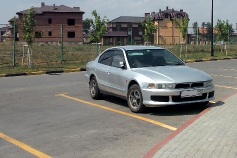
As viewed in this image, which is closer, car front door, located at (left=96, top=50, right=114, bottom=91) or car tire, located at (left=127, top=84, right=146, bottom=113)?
car tire, located at (left=127, top=84, right=146, bottom=113)

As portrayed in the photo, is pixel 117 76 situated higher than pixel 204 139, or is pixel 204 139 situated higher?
pixel 117 76

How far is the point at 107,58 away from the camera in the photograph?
9.91 m

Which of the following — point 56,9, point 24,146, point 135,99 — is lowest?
point 24,146

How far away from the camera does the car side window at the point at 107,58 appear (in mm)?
9711

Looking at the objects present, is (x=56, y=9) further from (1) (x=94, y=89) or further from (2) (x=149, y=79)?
(2) (x=149, y=79)

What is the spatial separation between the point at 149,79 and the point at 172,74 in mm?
510

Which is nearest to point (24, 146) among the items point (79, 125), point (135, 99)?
point (79, 125)

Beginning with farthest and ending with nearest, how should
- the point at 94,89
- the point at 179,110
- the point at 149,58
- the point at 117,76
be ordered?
the point at 94,89 < the point at 149,58 < the point at 117,76 < the point at 179,110

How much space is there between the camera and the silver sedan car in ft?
25.2

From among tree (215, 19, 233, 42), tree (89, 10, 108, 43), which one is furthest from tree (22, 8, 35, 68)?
tree (215, 19, 233, 42)

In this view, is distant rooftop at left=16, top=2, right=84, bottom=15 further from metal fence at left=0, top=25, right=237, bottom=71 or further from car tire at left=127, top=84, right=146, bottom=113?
car tire at left=127, top=84, right=146, bottom=113

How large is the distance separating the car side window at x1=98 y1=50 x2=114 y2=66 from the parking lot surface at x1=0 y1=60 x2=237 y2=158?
1026 mm

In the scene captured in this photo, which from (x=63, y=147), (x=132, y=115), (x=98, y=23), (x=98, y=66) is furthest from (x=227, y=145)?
(x=98, y=23)

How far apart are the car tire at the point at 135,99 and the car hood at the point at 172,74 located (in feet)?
1.23
